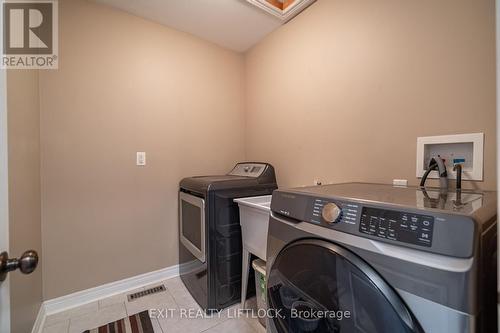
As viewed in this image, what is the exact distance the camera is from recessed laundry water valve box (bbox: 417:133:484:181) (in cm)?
95

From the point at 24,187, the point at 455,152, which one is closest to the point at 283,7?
the point at 455,152

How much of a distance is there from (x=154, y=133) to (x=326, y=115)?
1.47m

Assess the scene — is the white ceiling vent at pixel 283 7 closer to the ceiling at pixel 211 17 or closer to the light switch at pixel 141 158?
the ceiling at pixel 211 17

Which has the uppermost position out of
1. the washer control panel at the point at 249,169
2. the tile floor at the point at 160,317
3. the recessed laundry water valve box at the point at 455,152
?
the recessed laundry water valve box at the point at 455,152

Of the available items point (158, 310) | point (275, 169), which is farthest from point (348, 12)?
point (158, 310)

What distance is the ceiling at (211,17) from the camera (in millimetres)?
1688

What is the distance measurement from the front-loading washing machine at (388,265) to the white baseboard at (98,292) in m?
1.53

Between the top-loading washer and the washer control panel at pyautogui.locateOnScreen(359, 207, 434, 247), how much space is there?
1.10 m

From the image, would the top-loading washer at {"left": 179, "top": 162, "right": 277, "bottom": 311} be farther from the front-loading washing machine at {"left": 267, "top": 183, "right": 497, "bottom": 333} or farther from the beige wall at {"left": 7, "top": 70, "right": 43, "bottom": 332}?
the beige wall at {"left": 7, "top": 70, "right": 43, "bottom": 332}

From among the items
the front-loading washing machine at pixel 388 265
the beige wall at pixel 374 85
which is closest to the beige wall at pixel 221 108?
the beige wall at pixel 374 85

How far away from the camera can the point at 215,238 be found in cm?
155

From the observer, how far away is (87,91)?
5.40 ft

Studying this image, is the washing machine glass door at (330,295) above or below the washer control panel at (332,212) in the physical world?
below

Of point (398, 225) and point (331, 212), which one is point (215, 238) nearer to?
point (331, 212)
